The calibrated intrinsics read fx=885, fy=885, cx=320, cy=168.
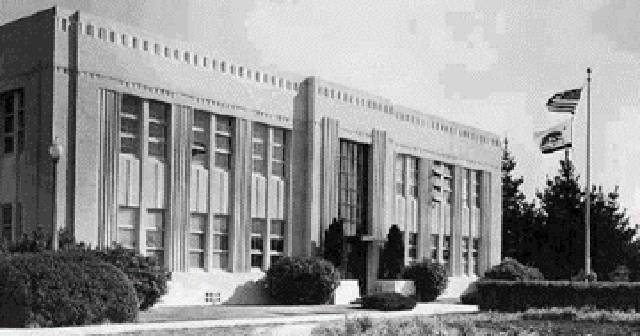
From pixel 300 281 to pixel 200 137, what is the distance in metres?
6.28

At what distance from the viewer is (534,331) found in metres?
18.1

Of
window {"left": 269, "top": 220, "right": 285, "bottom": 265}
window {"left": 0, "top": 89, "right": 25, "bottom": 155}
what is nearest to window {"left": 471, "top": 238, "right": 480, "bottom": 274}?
window {"left": 269, "top": 220, "right": 285, "bottom": 265}

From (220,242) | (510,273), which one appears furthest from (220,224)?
(510,273)

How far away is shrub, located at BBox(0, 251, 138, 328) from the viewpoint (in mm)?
19141

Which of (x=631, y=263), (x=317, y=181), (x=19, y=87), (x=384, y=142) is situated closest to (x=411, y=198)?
(x=384, y=142)

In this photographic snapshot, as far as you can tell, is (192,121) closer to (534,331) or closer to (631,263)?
(534,331)

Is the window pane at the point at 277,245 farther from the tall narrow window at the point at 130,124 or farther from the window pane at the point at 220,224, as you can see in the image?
the tall narrow window at the point at 130,124

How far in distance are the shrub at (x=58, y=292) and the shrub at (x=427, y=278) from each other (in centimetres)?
2020

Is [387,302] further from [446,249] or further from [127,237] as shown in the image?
[446,249]

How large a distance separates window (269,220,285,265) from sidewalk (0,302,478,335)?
12.4ft

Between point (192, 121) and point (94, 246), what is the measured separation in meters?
5.93

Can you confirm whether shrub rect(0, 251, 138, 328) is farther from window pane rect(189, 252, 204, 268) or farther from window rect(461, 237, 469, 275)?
window rect(461, 237, 469, 275)

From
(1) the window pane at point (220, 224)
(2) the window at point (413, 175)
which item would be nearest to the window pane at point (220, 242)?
(1) the window pane at point (220, 224)

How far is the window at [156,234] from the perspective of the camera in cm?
2933
